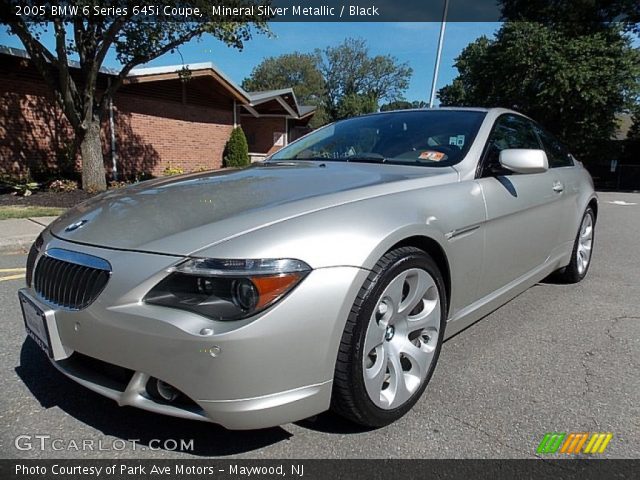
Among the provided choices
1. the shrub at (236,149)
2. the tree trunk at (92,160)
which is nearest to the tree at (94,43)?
the tree trunk at (92,160)

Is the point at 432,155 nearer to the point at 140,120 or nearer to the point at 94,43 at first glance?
the point at 94,43

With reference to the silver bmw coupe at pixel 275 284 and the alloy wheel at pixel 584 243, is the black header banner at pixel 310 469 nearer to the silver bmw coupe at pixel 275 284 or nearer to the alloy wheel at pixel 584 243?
the silver bmw coupe at pixel 275 284

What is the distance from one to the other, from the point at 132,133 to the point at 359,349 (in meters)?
14.1

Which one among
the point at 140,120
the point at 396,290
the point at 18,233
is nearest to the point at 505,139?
the point at 396,290

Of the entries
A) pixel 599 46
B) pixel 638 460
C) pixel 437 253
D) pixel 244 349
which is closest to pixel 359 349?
pixel 244 349

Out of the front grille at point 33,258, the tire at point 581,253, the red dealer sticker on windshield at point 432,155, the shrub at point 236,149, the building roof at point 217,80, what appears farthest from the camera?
the shrub at point 236,149

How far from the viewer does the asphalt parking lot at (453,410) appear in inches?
77.8

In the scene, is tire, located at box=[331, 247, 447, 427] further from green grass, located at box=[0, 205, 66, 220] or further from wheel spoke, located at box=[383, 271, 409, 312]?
green grass, located at box=[0, 205, 66, 220]

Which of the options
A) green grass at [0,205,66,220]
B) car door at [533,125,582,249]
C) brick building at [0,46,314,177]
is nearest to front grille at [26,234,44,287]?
car door at [533,125,582,249]

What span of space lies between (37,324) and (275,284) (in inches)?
45.5

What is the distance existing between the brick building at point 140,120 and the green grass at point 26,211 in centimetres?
379

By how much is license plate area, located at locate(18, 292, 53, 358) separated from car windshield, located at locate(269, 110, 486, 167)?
190cm

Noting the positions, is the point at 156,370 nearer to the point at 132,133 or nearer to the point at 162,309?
the point at 162,309

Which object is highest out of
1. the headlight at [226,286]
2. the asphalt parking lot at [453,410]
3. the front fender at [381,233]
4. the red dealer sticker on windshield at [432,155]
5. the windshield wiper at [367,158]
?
the red dealer sticker on windshield at [432,155]
